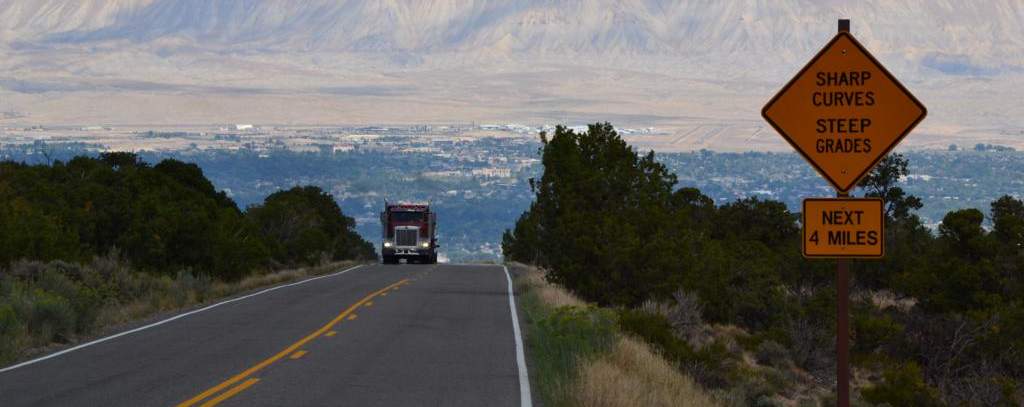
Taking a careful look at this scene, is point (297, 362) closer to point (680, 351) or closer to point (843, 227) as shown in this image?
point (680, 351)

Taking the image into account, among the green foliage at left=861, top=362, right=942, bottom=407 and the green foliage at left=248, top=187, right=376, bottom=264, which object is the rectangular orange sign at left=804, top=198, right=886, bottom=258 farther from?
the green foliage at left=248, top=187, right=376, bottom=264

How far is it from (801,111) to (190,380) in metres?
9.13

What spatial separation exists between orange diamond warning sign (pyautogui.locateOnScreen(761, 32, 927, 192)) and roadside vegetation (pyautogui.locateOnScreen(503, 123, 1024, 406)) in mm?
8471

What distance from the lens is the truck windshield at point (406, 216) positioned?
7275cm

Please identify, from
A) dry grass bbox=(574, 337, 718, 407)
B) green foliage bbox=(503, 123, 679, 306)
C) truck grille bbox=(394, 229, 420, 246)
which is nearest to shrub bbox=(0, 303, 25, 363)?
dry grass bbox=(574, 337, 718, 407)

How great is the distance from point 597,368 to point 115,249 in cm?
2772

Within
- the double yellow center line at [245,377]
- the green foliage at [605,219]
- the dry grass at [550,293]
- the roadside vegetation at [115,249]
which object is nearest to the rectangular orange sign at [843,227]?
the double yellow center line at [245,377]

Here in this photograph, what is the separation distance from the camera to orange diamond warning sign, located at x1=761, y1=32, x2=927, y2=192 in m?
11.2

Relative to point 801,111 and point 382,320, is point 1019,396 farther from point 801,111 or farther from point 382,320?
point 801,111

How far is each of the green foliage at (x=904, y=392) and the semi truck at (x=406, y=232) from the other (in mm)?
49759

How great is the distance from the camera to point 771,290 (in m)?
40.0

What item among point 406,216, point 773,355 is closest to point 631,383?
point 773,355

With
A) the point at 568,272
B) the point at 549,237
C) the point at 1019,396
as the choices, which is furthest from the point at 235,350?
the point at 549,237

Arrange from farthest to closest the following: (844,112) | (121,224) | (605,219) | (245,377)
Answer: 1. (121,224)
2. (605,219)
3. (245,377)
4. (844,112)
